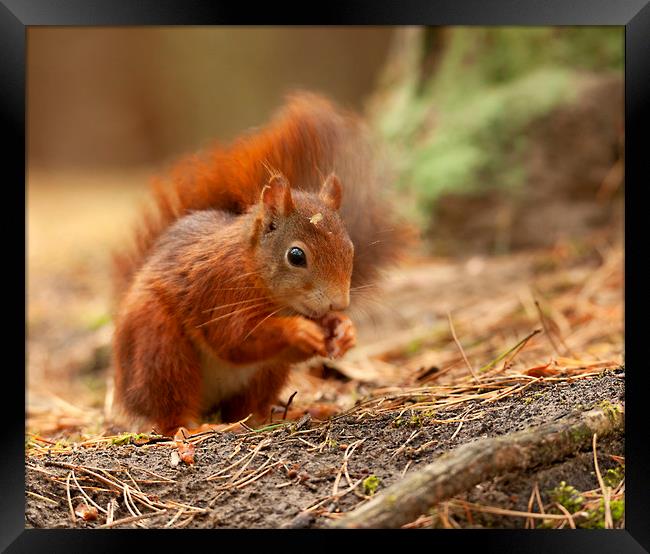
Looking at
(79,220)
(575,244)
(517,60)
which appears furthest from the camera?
(79,220)

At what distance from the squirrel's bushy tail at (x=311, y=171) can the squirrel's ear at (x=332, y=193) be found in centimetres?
5

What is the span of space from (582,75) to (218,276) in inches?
114

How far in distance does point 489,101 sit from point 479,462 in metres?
3.05

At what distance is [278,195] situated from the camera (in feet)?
5.36

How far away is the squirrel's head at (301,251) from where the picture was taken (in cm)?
162

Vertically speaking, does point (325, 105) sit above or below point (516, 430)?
above

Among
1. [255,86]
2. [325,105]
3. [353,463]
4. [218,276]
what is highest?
[255,86]

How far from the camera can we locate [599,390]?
1.50 meters

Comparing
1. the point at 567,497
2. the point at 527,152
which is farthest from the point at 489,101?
the point at 567,497

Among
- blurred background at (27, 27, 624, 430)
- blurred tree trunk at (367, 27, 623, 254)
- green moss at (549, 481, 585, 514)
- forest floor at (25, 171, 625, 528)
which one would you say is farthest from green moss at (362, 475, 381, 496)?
blurred tree trunk at (367, 27, 623, 254)

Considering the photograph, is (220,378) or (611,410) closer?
(611,410)

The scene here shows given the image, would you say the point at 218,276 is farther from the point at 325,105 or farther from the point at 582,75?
the point at 582,75

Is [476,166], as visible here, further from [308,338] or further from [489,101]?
[308,338]

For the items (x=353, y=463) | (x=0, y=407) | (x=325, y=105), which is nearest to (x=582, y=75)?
(x=325, y=105)
